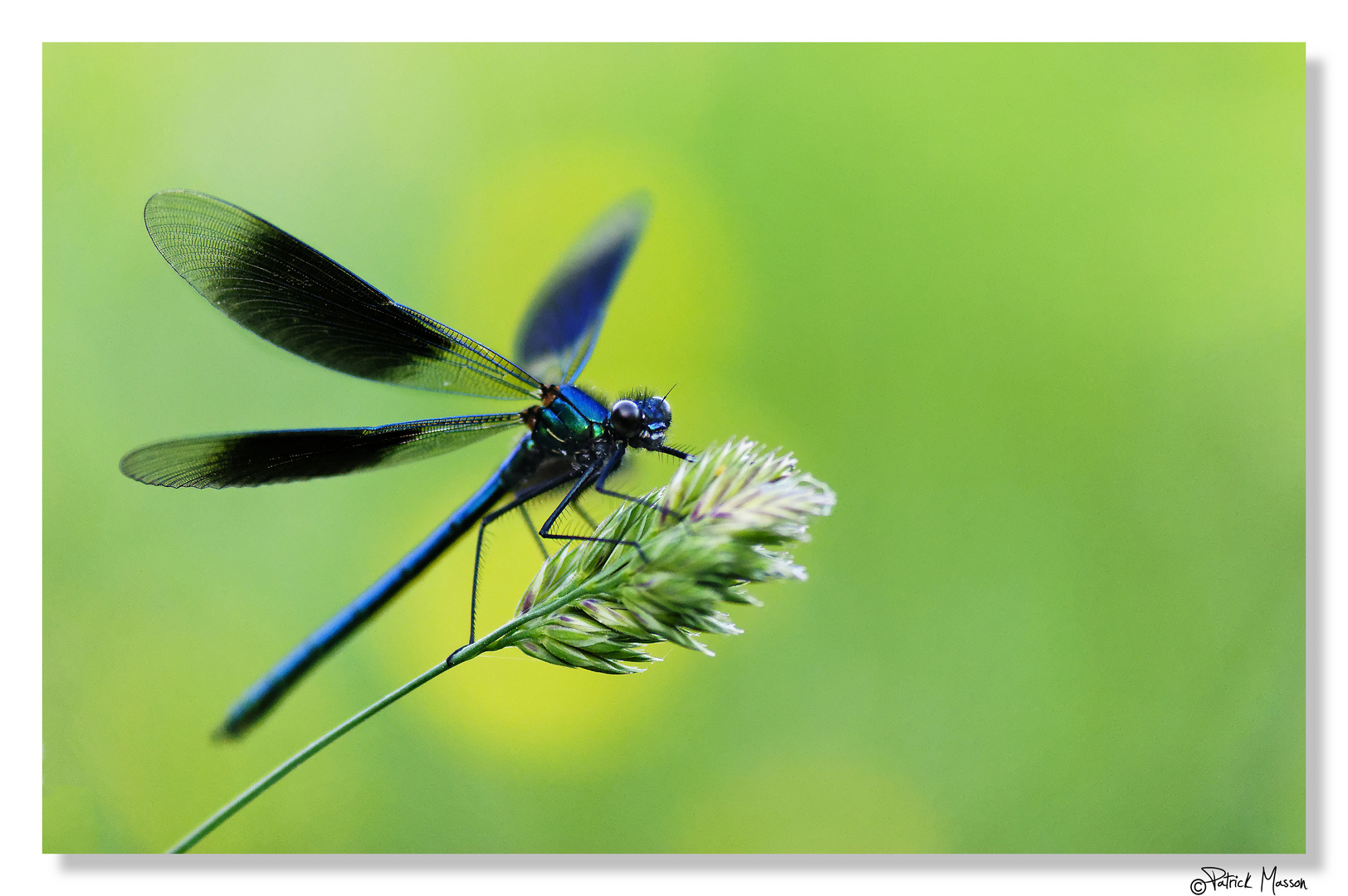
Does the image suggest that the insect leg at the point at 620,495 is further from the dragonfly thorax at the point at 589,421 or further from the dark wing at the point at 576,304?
the dark wing at the point at 576,304

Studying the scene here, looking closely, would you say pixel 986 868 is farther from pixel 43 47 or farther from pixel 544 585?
pixel 43 47

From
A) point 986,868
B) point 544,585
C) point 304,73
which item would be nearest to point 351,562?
point 304,73

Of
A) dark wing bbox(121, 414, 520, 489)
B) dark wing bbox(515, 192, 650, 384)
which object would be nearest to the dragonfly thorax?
dark wing bbox(121, 414, 520, 489)
